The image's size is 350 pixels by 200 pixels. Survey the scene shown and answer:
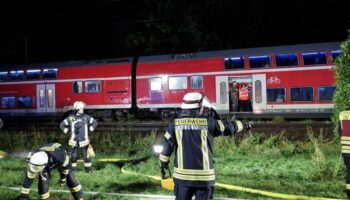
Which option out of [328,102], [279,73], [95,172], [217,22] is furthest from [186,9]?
[95,172]

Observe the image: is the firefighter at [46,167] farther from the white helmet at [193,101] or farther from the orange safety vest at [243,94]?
the orange safety vest at [243,94]

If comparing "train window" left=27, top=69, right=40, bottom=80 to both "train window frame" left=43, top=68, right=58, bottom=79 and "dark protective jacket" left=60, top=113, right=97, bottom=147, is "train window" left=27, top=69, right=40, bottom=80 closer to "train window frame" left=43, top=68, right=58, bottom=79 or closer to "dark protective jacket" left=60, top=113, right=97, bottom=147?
"train window frame" left=43, top=68, right=58, bottom=79

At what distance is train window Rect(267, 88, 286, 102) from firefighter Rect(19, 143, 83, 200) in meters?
15.5

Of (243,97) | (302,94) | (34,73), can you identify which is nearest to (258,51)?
(243,97)

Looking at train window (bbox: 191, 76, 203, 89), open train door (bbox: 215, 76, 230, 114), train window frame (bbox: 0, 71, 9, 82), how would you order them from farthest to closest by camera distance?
train window frame (bbox: 0, 71, 9, 82), train window (bbox: 191, 76, 203, 89), open train door (bbox: 215, 76, 230, 114)

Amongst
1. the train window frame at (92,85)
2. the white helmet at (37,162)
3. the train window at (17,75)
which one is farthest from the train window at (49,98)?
the white helmet at (37,162)

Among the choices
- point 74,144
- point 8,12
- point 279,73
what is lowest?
point 74,144

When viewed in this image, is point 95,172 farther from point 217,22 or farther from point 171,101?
point 217,22

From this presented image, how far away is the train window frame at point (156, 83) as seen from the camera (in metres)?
24.4

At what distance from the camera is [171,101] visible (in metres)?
24.1

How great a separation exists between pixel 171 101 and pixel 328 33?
56.4ft

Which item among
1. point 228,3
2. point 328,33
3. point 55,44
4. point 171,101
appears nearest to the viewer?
point 171,101

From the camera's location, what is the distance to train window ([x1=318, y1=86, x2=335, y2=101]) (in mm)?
20781

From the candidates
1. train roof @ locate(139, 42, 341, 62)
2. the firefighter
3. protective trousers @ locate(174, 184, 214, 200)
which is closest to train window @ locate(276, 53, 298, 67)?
train roof @ locate(139, 42, 341, 62)
